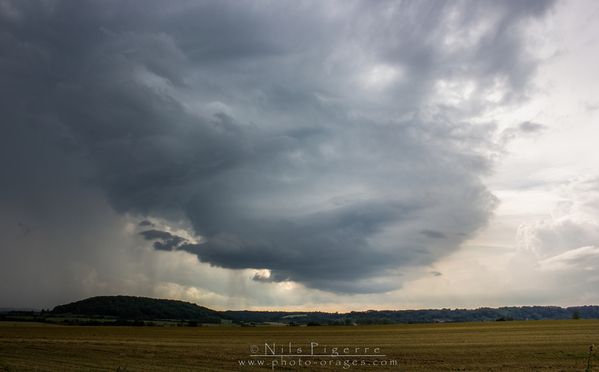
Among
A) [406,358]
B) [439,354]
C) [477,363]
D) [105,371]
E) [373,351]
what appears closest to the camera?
[105,371]

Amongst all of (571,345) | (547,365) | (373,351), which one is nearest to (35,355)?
(373,351)

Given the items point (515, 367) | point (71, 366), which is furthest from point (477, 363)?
point (71, 366)

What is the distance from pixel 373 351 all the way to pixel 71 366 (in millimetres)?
32167

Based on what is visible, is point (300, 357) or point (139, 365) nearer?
point (139, 365)

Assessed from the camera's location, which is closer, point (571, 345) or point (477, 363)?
point (477, 363)

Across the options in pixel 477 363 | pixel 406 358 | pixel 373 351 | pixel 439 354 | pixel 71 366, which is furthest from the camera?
pixel 373 351

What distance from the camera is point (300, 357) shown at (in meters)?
47.6

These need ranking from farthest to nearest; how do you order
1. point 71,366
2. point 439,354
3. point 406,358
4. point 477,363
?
1. point 439,354
2. point 406,358
3. point 477,363
4. point 71,366

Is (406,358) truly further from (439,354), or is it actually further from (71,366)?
(71,366)

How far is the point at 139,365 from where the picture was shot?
131 feet

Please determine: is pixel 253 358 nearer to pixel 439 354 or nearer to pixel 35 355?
pixel 439 354

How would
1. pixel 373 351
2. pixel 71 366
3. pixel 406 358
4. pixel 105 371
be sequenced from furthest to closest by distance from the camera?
1. pixel 373 351
2. pixel 406 358
3. pixel 71 366
4. pixel 105 371

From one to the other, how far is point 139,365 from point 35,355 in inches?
637

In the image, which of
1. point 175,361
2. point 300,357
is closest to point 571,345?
point 300,357
